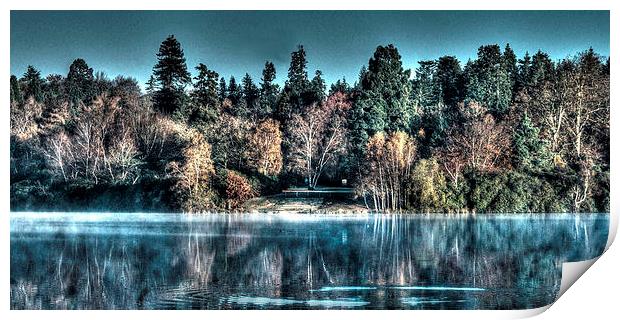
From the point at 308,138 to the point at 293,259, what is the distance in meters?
2.55

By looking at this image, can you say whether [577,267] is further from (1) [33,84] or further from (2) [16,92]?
(2) [16,92]

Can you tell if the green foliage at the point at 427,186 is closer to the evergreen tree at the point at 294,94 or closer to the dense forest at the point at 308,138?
the dense forest at the point at 308,138

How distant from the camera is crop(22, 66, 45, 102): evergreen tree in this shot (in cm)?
1470

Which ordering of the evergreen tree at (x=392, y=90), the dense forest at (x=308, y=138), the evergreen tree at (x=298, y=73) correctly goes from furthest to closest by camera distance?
the dense forest at (x=308, y=138) → the evergreen tree at (x=392, y=90) → the evergreen tree at (x=298, y=73)

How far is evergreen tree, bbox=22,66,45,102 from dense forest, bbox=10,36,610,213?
0.06ft

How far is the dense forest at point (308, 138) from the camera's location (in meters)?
14.8

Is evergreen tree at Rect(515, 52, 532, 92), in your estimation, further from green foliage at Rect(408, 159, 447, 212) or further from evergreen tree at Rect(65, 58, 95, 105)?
evergreen tree at Rect(65, 58, 95, 105)

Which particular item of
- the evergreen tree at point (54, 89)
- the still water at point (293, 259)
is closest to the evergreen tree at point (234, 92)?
the still water at point (293, 259)

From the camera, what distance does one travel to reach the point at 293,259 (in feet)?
42.2

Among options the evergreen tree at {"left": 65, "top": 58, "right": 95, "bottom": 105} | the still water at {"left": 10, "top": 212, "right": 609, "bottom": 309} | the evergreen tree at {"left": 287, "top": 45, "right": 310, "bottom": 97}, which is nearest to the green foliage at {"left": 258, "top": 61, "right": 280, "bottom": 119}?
the evergreen tree at {"left": 287, "top": 45, "right": 310, "bottom": 97}

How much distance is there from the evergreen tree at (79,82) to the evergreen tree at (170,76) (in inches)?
35.5

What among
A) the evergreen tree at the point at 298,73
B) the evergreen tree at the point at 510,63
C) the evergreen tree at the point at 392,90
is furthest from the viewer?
the evergreen tree at the point at 392,90

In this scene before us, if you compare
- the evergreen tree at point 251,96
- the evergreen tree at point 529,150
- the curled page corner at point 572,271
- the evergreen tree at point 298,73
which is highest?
the evergreen tree at point 298,73

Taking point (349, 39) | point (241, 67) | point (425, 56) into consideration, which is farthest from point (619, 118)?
point (241, 67)
